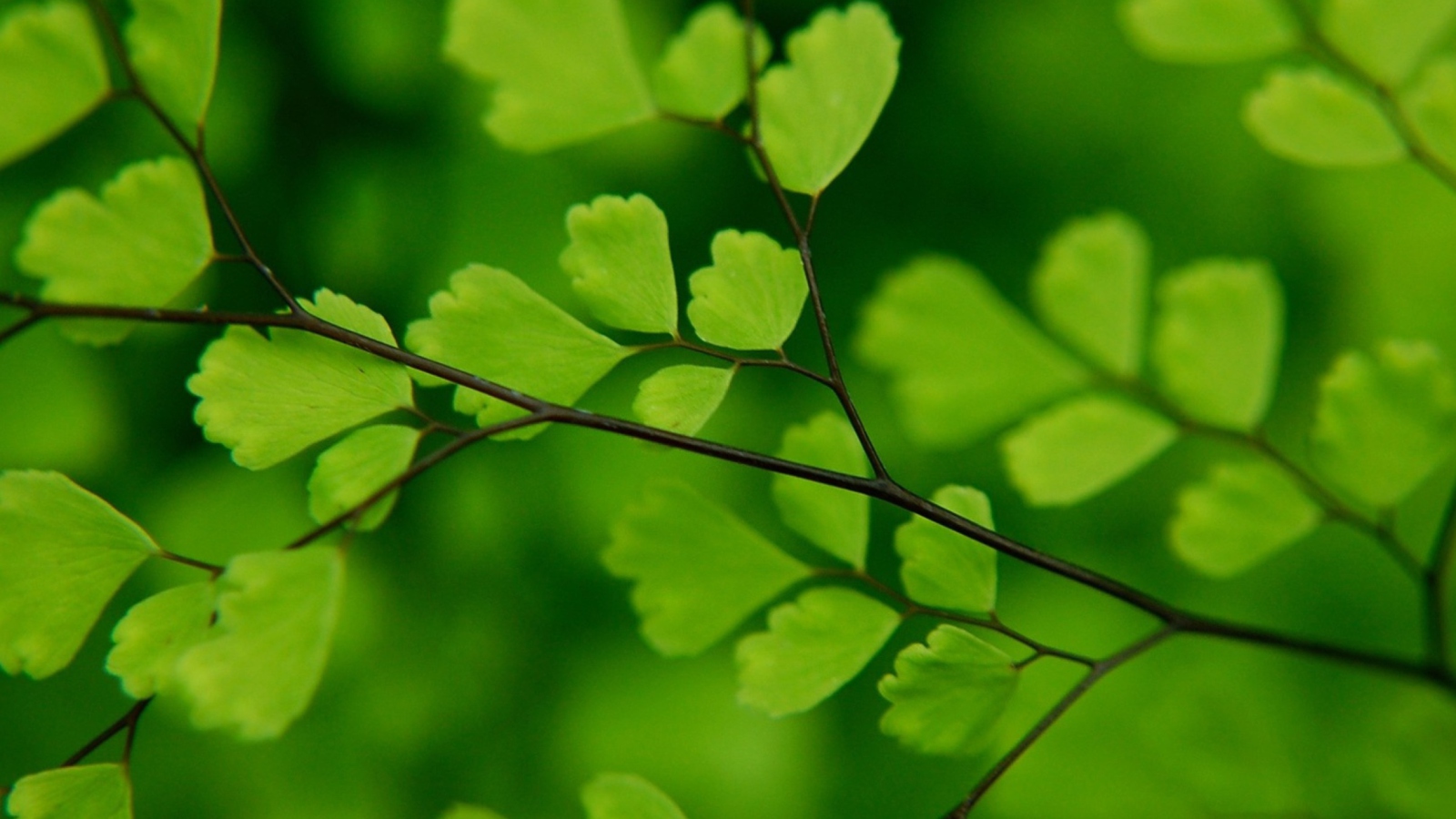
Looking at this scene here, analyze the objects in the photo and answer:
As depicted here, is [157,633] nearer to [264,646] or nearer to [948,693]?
[264,646]

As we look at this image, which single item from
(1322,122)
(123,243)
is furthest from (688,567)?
(1322,122)

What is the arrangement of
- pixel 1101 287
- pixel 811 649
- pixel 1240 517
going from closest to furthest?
pixel 811 649 → pixel 1240 517 → pixel 1101 287

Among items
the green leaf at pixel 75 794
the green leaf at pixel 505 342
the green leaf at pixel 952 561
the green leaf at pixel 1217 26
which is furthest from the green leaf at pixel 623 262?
the green leaf at pixel 1217 26

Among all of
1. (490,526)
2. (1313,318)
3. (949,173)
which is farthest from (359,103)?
(1313,318)

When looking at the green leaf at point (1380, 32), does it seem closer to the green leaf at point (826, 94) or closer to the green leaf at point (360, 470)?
the green leaf at point (826, 94)

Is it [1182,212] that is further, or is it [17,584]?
[1182,212]

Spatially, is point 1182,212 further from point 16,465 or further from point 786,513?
point 16,465
